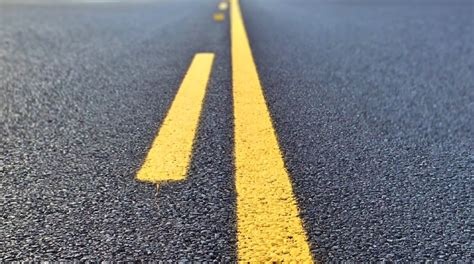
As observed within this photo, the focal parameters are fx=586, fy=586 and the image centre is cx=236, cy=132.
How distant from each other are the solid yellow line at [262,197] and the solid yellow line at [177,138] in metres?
0.19

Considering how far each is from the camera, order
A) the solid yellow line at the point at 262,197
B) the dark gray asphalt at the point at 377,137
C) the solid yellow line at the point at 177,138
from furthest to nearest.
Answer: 1. the solid yellow line at the point at 177,138
2. the dark gray asphalt at the point at 377,137
3. the solid yellow line at the point at 262,197

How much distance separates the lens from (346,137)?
2484mm

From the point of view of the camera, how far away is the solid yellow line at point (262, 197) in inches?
58.1

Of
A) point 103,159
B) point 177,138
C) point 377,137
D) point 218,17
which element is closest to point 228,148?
point 177,138

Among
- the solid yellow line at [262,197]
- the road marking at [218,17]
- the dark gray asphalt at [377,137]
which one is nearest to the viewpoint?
the solid yellow line at [262,197]

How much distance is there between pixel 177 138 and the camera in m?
2.34

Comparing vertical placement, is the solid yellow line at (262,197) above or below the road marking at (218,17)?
above

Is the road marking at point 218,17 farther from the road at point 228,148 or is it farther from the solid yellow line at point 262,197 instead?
the solid yellow line at point 262,197

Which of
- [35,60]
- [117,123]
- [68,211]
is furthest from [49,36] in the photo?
[68,211]

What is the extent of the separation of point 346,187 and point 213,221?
1.68 feet

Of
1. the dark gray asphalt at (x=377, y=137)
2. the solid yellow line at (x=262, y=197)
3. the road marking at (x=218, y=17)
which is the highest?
the solid yellow line at (x=262, y=197)

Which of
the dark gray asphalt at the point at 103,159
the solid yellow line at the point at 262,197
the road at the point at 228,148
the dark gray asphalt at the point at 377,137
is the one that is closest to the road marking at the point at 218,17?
the dark gray asphalt at the point at 377,137

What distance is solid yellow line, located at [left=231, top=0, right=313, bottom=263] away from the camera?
1476mm

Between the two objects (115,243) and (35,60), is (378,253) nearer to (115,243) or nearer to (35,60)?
(115,243)
